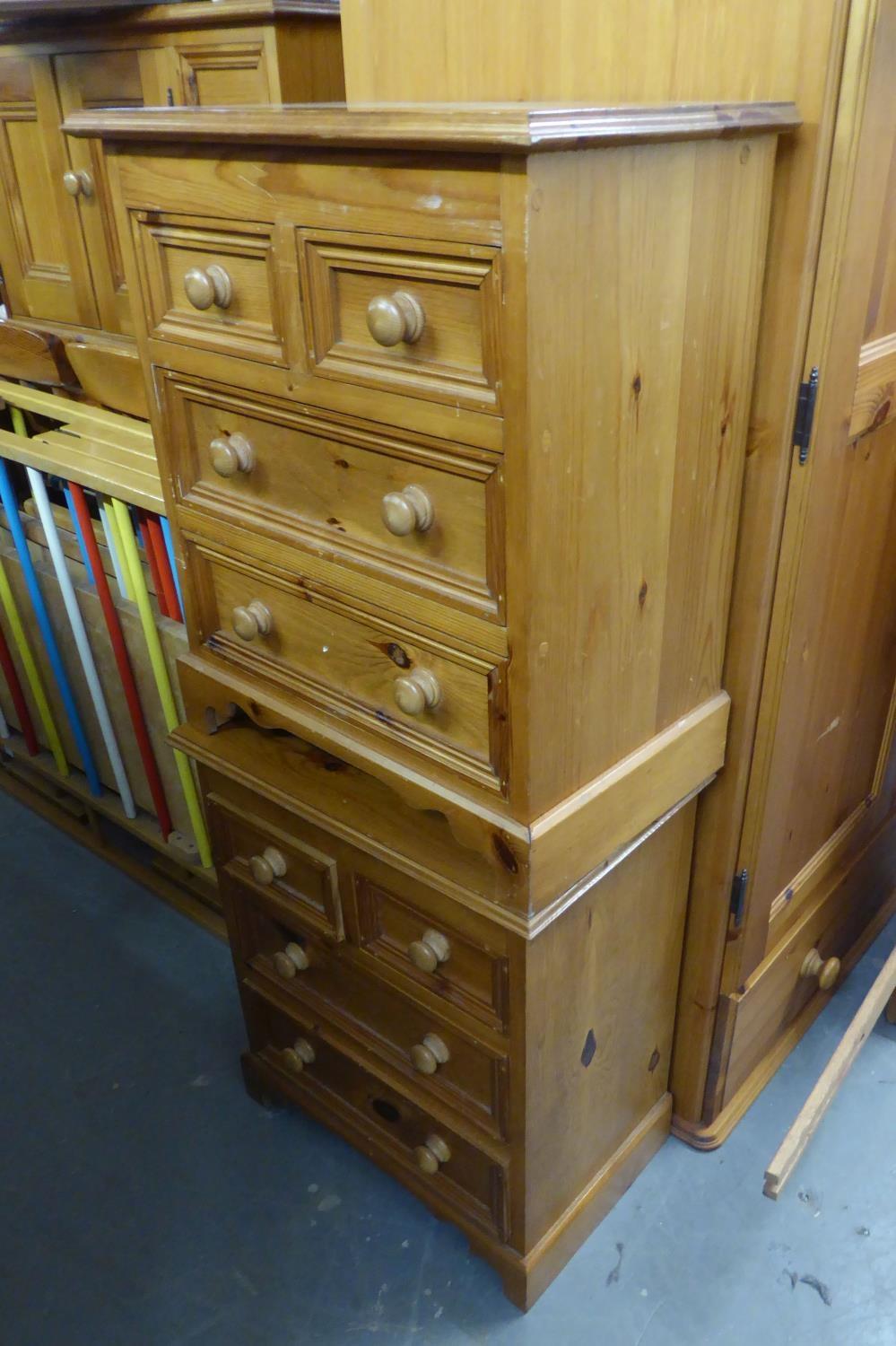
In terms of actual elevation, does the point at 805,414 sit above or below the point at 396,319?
below

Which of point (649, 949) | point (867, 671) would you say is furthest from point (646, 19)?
A: point (649, 949)

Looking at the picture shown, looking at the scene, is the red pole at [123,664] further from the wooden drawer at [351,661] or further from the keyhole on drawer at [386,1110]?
the keyhole on drawer at [386,1110]

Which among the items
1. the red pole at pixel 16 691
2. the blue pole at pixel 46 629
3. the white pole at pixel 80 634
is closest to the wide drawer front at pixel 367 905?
the white pole at pixel 80 634

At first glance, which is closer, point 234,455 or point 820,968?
point 234,455

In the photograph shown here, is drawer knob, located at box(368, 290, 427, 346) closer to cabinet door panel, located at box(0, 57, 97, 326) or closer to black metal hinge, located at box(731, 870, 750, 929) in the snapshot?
black metal hinge, located at box(731, 870, 750, 929)

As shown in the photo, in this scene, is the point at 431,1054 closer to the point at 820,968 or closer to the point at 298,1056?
the point at 298,1056

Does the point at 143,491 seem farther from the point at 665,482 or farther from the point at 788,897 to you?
the point at 788,897

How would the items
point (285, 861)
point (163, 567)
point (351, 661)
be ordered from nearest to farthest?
point (351, 661)
point (285, 861)
point (163, 567)

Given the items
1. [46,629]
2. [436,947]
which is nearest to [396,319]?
[436,947]

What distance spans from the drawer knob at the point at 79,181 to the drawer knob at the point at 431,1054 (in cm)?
138

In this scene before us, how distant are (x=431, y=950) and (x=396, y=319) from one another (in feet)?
2.33

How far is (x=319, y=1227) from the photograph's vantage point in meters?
1.48

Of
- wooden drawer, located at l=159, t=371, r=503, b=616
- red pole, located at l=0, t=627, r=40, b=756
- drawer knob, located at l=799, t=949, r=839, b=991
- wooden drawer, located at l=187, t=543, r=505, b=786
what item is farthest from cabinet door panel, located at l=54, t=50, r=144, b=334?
drawer knob, located at l=799, t=949, r=839, b=991

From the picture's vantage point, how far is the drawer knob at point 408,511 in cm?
91
